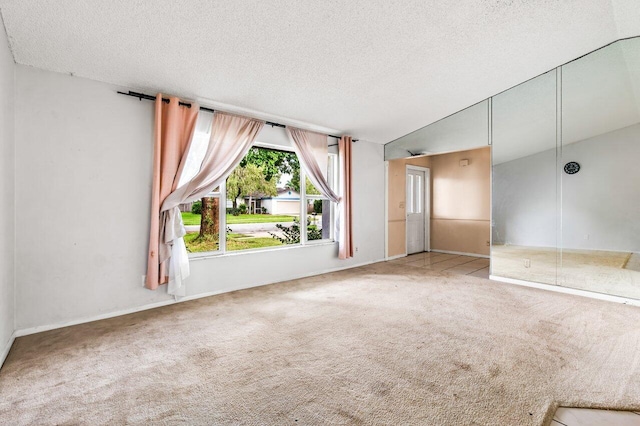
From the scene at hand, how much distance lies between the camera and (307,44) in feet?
9.10

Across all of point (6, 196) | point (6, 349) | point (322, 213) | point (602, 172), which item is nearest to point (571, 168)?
point (602, 172)

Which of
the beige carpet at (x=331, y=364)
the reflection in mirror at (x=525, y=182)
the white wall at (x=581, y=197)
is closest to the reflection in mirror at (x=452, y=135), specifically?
the reflection in mirror at (x=525, y=182)

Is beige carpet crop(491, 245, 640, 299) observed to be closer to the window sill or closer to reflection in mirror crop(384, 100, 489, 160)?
reflection in mirror crop(384, 100, 489, 160)

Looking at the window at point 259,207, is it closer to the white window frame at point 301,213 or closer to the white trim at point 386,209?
the white window frame at point 301,213

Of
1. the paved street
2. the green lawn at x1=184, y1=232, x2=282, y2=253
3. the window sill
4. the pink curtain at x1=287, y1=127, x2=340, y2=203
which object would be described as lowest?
the window sill

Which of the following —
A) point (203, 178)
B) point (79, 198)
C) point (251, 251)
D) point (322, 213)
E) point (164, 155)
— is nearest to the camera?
point (79, 198)

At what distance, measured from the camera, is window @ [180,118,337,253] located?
393 cm

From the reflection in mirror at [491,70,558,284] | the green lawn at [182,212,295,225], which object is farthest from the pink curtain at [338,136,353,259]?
the reflection in mirror at [491,70,558,284]

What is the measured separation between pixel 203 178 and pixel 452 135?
3.99 meters

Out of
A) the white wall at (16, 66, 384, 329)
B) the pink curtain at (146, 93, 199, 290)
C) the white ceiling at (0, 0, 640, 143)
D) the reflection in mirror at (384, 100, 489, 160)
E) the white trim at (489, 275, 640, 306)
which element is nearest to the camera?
the white ceiling at (0, 0, 640, 143)

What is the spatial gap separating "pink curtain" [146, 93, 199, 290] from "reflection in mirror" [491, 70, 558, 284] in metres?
4.40

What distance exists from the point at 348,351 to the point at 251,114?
3.22 metres

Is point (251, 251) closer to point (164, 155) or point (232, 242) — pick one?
point (232, 242)

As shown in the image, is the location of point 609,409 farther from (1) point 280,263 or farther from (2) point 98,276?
(2) point 98,276
